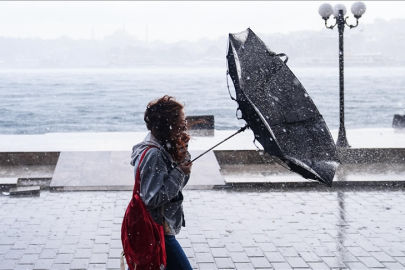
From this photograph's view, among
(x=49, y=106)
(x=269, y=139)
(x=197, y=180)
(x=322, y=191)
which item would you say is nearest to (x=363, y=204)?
(x=322, y=191)

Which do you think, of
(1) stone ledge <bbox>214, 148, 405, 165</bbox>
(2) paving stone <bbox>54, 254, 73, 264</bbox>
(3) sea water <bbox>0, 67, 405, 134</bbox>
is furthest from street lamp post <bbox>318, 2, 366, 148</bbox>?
(3) sea water <bbox>0, 67, 405, 134</bbox>

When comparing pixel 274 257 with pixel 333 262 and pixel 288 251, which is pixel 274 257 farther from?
pixel 333 262

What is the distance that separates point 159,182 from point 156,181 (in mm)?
18

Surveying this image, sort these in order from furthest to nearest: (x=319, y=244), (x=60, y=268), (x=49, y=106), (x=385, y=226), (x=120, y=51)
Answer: (x=120, y=51), (x=49, y=106), (x=385, y=226), (x=319, y=244), (x=60, y=268)

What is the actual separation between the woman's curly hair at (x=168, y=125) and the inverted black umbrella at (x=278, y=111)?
0.40 metres

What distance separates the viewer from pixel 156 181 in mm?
2869

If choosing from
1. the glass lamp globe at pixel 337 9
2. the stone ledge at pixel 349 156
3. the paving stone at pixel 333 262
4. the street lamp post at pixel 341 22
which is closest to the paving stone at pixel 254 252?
the paving stone at pixel 333 262

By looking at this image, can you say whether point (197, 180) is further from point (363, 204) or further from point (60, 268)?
point (60, 268)

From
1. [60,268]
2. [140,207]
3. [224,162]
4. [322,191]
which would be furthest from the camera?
[224,162]

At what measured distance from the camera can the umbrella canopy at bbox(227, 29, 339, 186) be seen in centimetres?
298

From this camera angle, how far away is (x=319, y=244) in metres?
5.98

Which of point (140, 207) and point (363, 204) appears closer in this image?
point (140, 207)

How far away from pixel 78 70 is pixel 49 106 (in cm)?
10703


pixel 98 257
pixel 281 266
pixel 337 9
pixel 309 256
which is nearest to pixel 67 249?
pixel 98 257
